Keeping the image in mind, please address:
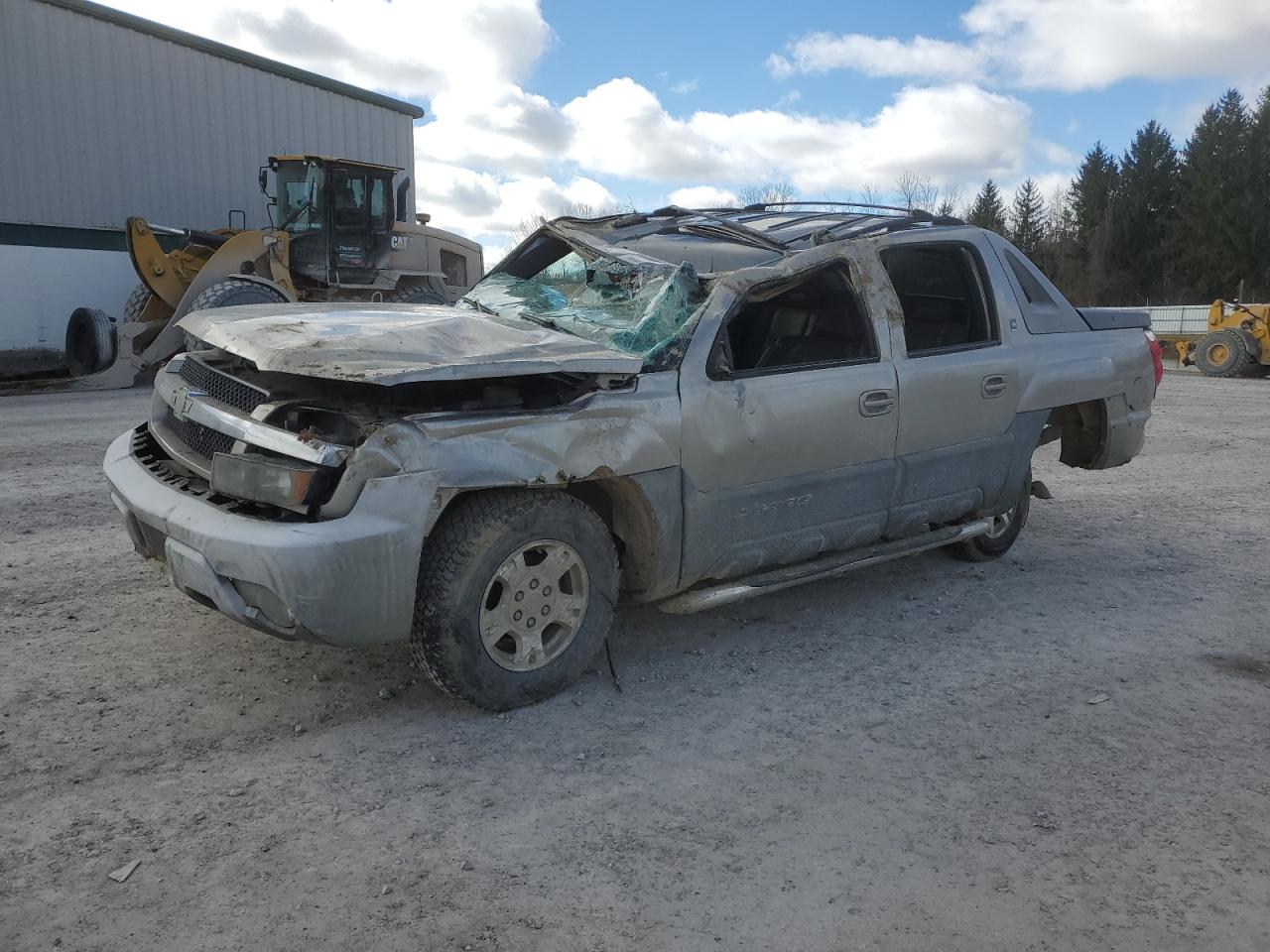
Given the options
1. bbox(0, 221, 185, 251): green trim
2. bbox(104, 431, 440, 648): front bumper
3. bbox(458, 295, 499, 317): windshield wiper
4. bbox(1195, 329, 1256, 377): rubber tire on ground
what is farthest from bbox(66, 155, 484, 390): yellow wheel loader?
bbox(1195, 329, 1256, 377): rubber tire on ground

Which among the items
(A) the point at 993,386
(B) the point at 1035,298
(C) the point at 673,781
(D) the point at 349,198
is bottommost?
(C) the point at 673,781

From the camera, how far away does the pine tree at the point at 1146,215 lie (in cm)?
5288

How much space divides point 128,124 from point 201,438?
18.6 meters

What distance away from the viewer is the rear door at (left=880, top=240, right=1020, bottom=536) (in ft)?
15.0

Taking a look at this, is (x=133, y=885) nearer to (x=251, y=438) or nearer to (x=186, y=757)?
(x=186, y=757)

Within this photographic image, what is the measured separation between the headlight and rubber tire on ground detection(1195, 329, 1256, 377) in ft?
65.7

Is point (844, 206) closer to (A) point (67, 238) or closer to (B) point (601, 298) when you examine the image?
(B) point (601, 298)

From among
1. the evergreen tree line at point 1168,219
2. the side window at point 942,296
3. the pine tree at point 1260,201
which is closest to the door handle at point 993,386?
the side window at point 942,296

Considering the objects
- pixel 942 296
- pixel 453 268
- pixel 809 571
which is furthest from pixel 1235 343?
pixel 809 571

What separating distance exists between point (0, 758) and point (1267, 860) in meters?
3.82

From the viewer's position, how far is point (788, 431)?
4051 millimetres

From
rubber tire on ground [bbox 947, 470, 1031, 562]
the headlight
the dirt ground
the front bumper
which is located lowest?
the dirt ground

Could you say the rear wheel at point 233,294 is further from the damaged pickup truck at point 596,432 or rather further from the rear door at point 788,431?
the rear door at point 788,431

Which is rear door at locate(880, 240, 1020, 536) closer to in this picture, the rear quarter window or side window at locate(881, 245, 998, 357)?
side window at locate(881, 245, 998, 357)
